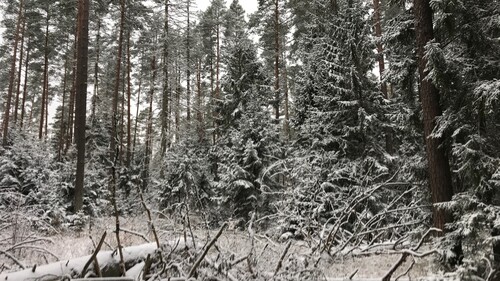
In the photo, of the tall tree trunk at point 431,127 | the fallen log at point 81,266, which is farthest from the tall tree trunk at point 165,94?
the fallen log at point 81,266

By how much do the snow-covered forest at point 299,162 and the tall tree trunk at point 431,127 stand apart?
30mm

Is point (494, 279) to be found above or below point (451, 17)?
below

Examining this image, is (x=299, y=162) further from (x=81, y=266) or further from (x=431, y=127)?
(x=81, y=266)

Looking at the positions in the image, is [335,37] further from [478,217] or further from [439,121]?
[478,217]

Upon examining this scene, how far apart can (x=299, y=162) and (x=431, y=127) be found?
6.18m

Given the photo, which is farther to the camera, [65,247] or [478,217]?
[65,247]

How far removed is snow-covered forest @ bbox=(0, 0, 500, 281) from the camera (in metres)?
4.92

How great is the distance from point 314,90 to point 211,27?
796 inches

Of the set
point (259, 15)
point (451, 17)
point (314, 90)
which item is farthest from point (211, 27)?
point (451, 17)

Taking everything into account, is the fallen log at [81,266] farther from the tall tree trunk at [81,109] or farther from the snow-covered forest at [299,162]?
the tall tree trunk at [81,109]

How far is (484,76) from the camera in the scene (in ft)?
22.2

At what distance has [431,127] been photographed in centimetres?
704

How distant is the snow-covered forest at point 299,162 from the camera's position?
4922 mm

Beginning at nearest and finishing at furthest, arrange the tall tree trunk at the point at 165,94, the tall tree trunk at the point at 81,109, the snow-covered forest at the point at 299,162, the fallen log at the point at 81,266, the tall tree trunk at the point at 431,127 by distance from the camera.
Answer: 1. the fallen log at the point at 81,266
2. the snow-covered forest at the point at 299,162
3. the tall tree trunk at the point at 431,127
4. the tall tree trunk at the point at 81,109
5. the tall tree trunk at the point at 165,94
